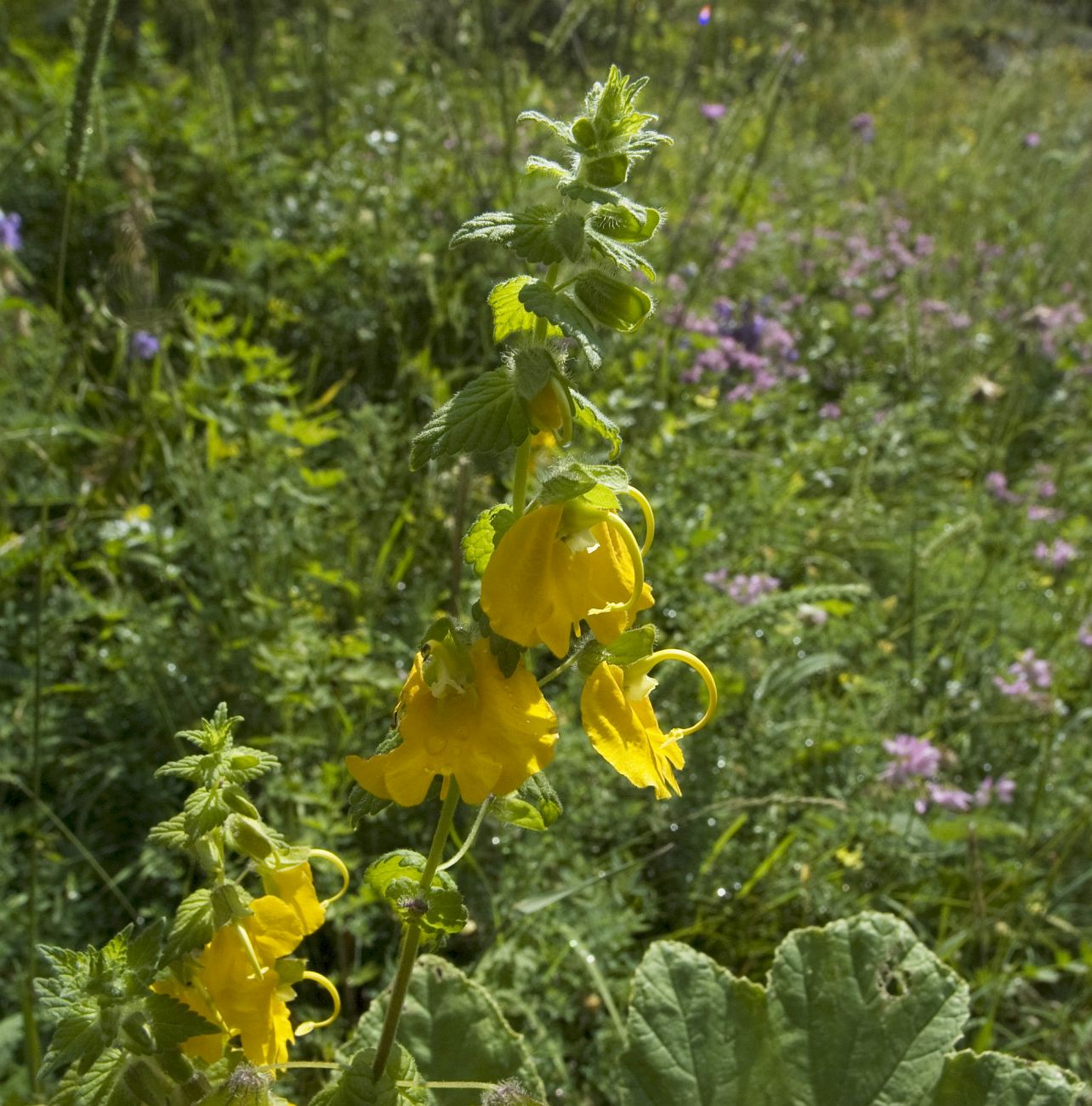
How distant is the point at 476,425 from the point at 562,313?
0.36ft

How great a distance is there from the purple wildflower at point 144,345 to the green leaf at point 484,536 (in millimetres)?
2075

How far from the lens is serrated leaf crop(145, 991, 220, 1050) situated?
34.7 inches

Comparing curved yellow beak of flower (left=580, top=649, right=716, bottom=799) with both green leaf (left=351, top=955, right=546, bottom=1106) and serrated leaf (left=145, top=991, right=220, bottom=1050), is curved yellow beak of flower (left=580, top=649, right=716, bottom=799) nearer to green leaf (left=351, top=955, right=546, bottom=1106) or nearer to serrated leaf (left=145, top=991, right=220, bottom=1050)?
serrated leaf (left=145, top=991, right=220, bottom=1050)

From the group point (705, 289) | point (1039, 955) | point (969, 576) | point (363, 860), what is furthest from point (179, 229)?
point (1039, 955)

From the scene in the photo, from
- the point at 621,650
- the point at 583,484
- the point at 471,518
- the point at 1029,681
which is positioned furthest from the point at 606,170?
the point at 1029,681

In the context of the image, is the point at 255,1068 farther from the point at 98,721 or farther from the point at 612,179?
the point at 98,721

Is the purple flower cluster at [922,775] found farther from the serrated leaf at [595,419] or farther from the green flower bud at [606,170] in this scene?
the green flower bud at [606,170]

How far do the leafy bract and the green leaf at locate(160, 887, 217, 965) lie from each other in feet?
2.49

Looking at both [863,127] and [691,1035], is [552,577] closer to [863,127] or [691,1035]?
[691,1035]

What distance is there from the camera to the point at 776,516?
2828 millimetres

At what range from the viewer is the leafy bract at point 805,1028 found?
1458 millimetres

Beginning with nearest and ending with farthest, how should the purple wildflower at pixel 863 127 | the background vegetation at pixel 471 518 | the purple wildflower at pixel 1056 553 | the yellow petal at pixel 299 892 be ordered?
1. the yellow petal at pixel 299 892
2. the background vegetation at pixel 471 518
3. the purple wildflower at pixel 1056 553
4. the purple wildflower at pixel 863 127

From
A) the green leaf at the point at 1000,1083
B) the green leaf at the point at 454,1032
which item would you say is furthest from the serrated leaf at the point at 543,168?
the green leaf at the point at 1000,1083

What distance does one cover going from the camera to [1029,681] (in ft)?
8.23
